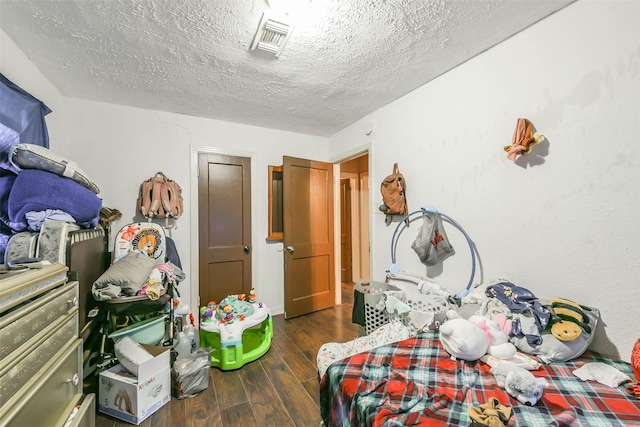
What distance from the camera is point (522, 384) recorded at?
0.94 m

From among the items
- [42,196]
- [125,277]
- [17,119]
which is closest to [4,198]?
[42,196]

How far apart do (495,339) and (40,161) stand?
2694 mm

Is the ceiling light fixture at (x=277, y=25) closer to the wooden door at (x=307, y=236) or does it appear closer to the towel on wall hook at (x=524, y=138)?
the towel on wall hook at (x=524, y=138)

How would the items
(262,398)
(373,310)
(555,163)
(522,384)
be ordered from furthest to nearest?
(373,310) → (262,398) → (555,163) → (522,384)

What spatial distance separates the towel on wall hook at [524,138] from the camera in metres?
1.45

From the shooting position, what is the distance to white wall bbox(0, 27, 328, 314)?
2.35m

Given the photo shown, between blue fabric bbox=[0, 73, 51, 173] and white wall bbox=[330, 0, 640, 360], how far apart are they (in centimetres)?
288

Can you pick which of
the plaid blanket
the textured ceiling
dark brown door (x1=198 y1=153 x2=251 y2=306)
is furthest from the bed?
dark brown door (x1=198 y1=153 x2=251 y2=306)

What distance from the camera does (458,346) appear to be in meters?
1.20

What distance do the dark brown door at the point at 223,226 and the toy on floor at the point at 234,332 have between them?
21.0 inches

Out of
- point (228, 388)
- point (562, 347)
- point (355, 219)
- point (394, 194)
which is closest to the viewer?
point (562, 347)

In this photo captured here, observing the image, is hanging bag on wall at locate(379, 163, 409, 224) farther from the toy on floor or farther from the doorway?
the doorway

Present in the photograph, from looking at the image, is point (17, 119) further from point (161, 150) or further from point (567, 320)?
point (567, 320)

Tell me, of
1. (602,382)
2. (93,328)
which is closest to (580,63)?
(602,382)
